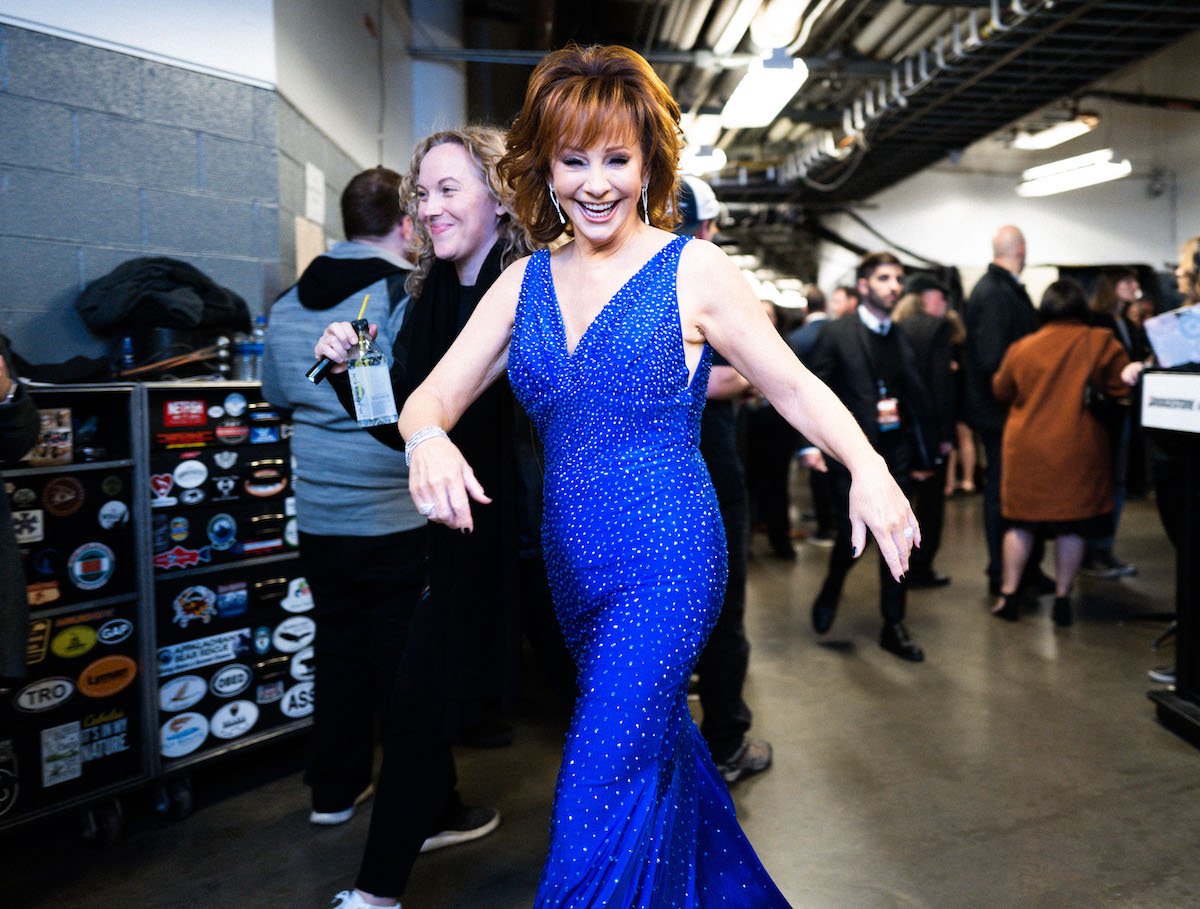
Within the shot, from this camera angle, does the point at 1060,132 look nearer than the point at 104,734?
No

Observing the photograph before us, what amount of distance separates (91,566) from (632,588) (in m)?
1.68

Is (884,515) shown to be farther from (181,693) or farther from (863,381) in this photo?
(863,381)

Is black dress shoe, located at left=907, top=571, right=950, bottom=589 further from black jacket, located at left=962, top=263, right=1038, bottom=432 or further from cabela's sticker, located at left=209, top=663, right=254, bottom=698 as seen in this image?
cabela's sticker, located at left=209, top=663, right=254, bottom=698

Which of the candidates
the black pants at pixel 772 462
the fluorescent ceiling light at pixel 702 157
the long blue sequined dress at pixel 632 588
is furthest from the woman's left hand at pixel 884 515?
the fluorescent ceiling light at pixel 702 157

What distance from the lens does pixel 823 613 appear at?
4141mm

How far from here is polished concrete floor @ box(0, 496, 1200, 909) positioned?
210cm

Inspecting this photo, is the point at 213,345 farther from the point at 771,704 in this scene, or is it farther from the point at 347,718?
the point at 771,704

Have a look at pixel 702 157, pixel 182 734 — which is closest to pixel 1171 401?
pixel 182 734

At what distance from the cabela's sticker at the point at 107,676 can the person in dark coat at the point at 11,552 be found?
493 mm

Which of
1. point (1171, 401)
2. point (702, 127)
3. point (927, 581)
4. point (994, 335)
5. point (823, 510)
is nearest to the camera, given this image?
point (1171, 401)

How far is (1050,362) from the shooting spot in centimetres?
420

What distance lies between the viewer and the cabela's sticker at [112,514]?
242 cm

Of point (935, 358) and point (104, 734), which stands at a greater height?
point (935, 358)

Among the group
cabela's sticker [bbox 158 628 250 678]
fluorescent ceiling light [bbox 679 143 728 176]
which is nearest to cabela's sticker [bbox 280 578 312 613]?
cabela's sticker [bbox 158 628 250 678]
